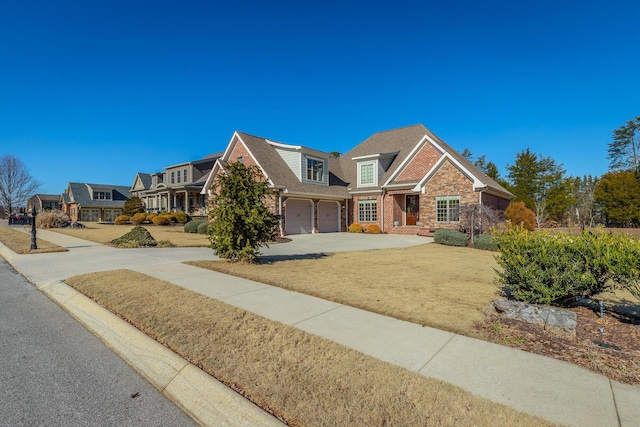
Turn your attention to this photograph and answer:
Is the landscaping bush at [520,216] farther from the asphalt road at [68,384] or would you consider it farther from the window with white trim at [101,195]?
the window with white trim at [101,195]

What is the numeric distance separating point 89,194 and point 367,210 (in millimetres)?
45638

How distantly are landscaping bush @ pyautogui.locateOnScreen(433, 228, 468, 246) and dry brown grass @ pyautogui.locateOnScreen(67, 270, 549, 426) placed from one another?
14.2 metres

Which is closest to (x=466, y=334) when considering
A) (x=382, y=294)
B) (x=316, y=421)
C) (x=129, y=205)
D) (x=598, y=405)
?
(x=598, y=405)

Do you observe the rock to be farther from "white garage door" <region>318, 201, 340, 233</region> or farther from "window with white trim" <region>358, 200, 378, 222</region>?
"window with white trim" <region>358, 200, 378, 222</region>

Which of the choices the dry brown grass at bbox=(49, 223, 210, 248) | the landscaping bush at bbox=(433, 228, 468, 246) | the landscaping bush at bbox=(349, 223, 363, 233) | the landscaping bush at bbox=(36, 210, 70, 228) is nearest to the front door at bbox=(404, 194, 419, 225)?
the landscaping bush at bbox=(349, 223, 363, 233)

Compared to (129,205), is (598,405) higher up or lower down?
lower down

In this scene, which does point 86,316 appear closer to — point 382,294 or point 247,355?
point 247,355

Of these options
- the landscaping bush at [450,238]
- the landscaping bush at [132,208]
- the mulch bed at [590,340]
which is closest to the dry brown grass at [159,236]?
the landscaping bush at [450,238]

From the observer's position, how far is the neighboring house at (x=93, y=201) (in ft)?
157

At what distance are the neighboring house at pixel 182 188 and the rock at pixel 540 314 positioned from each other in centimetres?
3177

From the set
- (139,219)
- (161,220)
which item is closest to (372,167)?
(161,220)

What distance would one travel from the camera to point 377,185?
25.1 meters

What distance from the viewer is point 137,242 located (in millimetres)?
14258

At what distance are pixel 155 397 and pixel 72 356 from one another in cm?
164
